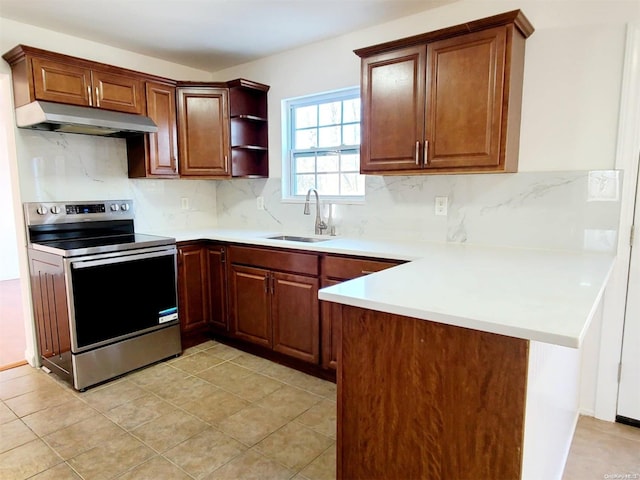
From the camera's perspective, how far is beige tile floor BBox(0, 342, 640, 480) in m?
1.87

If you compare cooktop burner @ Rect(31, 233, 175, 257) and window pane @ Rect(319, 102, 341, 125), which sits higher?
window pane @ Rect(319, 102, 341, 125)

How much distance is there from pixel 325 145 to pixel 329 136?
80 millimetres

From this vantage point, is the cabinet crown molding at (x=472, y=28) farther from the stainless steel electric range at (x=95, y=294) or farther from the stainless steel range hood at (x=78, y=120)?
the stainless steel electric range at (x=95, y=294)

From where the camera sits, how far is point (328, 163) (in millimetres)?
3375

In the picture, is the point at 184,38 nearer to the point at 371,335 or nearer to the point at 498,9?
the point at 498,9

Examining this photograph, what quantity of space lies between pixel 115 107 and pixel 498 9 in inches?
104

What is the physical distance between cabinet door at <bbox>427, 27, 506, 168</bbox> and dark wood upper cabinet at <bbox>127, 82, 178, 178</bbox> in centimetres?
209

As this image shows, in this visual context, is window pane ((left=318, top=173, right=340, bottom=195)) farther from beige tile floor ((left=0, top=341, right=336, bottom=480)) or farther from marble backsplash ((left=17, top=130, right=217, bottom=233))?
beige tile floor ((left=0, top=341, right=336, bottom=480))

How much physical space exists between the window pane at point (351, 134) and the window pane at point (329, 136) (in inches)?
2.5

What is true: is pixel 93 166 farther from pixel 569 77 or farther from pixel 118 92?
pixel 569 77

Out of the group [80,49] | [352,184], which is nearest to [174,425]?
[352,184]

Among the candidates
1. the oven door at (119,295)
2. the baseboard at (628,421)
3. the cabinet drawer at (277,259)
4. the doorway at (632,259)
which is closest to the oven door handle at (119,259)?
the oven door at (119,295)

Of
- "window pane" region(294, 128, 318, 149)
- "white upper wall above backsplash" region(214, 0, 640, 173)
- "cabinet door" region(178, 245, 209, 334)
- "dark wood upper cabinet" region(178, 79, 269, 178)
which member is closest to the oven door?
"cabinet door" region(178, 245, 209, 334)

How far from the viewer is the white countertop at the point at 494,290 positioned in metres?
1.09
